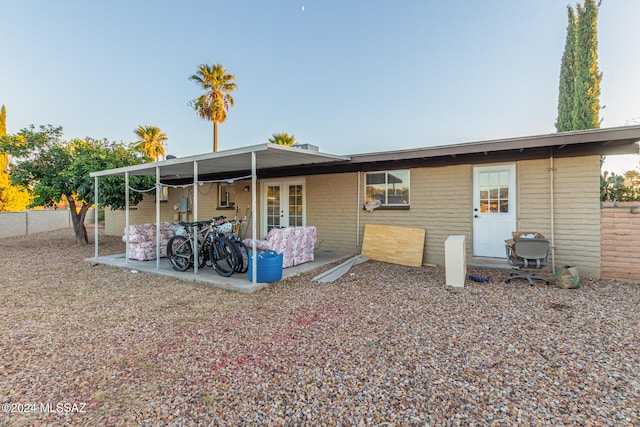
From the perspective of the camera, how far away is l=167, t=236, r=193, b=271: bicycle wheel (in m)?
5.72

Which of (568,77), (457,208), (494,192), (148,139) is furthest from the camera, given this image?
(148,139)

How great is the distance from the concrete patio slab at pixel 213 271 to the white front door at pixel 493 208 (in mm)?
2807

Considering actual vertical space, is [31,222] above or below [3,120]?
below

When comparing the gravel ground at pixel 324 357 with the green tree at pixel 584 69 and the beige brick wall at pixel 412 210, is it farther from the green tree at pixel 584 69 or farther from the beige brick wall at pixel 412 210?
the green tree at pixel 584 69

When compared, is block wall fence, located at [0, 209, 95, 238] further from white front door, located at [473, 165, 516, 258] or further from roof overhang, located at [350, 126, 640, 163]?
white front door, located at [473, 165, 516, 258]

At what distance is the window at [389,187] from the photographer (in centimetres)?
692

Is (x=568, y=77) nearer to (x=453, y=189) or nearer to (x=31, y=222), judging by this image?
(x=453, y=189)

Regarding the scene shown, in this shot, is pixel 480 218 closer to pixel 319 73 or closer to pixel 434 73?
pixel 434 73

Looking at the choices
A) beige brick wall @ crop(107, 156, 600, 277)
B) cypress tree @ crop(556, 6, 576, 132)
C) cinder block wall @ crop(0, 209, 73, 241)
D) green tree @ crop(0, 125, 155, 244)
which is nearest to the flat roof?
beige brick wall @ crop(107, 156, 600, 277)

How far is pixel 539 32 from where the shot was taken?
27.4 feet

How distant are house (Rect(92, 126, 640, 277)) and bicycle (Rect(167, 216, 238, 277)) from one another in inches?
15.3

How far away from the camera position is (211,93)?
16.1 metres

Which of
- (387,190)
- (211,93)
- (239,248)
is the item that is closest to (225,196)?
(239,248)

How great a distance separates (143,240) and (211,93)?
38.0 feet
